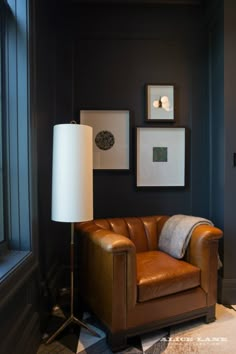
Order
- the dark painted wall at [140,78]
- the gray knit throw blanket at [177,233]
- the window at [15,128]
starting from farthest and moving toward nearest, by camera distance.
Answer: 1. the dark painted wall at [140,78]
2. the gray knit throw blanket at [177,233]
3. the window at [15,128]

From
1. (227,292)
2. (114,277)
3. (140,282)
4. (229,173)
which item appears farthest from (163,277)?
(229,173)

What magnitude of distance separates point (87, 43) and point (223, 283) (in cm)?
262

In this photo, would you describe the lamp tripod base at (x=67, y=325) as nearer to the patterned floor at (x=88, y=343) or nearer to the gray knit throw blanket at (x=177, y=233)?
the patterned floor at (x=88, y=343)

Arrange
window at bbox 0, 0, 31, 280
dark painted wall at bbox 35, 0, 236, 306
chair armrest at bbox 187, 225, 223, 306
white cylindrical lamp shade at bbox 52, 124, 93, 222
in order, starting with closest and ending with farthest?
1. window at bbox 0, 0, 31, 280
2. white cylindrical lamp shade at bbox 52, 124, 93, 222
3. chair armrest at bbox 187, 225, 223, 306
4. dark painted wall at bbox 35, 0, 236, 306

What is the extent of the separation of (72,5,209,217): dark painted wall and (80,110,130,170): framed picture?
7 centimetres

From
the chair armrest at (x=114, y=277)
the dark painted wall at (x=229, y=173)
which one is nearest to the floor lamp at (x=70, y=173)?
the chair armrest at (x=114, y=277)

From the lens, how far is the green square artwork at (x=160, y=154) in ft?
9.18

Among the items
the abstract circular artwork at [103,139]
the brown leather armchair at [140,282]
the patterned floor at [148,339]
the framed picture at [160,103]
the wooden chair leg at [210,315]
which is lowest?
the patterned floor at [148,339]

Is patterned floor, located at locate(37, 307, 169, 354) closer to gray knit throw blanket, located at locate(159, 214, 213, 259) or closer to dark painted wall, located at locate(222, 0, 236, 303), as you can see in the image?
gray knit throw blanket, located at locate(159, 214, 213, 259)

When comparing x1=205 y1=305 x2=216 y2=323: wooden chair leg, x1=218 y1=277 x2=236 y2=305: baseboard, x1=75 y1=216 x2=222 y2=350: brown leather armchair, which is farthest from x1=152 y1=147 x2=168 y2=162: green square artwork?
x1=205 y1=305 x2=216 y2=323: wooden chair leg

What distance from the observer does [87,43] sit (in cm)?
276

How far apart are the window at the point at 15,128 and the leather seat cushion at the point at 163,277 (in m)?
0.78

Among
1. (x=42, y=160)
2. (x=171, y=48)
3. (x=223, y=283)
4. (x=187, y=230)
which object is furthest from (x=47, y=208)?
(x=171, y=48)

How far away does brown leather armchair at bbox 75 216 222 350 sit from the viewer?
1.74 m
